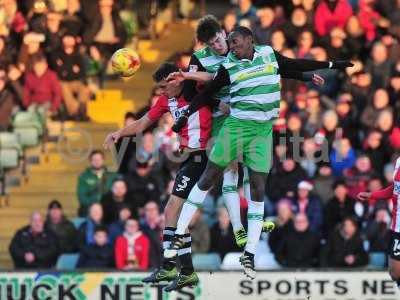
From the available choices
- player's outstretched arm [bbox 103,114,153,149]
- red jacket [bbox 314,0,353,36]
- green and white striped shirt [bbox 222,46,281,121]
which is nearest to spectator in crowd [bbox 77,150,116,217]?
red jacket [bbox 314,0,353,36]

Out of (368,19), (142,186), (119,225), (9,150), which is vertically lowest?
(119,225)

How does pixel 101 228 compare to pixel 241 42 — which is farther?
pixel 101 228

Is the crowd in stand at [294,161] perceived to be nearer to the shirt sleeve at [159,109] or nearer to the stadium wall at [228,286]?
the stadium wall at [228,286]

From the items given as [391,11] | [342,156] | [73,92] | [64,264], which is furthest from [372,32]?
[64,264]

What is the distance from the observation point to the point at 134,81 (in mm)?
28062

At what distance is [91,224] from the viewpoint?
942 inches

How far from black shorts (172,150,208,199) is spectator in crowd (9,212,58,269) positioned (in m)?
5.63

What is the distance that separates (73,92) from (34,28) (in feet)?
4.51

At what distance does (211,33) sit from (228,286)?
512cm

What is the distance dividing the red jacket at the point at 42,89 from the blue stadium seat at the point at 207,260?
172 inches

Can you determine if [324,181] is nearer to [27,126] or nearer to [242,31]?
[27,126]

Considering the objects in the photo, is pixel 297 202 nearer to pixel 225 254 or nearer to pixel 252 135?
pixel 225 254

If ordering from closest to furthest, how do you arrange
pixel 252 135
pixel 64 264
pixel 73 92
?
pixel 252 135, pixel 64 264, pixel 73 92

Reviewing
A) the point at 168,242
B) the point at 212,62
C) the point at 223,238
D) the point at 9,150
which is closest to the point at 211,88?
the point at 212,62
